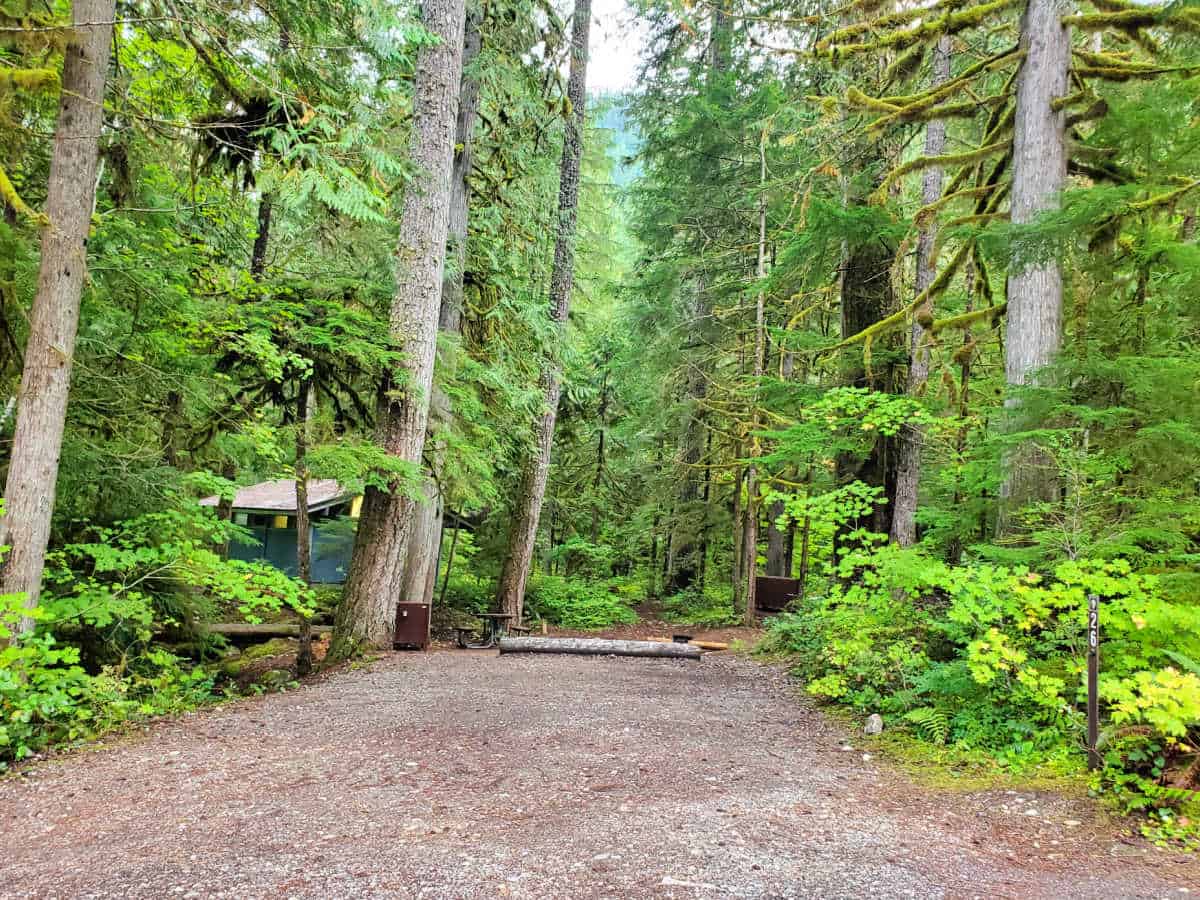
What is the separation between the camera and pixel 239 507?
66.1 ft

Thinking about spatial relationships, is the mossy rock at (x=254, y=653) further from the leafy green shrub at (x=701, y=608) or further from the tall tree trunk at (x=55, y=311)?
the leafy green shrub at (x=701, y=608)

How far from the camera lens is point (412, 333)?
322 inches

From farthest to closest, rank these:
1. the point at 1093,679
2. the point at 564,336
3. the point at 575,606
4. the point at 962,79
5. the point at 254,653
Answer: the point at 575,606, the point at 564,336, the point at 254,653, the point at 962,79, the point at 1093,679

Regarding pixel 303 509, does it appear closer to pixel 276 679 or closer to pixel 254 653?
pixel 276 679

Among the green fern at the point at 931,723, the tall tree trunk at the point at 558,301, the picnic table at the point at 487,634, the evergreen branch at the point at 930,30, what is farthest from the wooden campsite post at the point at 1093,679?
the tall tree trunk at the point at 558,301

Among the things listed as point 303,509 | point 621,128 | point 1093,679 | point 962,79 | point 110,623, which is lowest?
point 110,623

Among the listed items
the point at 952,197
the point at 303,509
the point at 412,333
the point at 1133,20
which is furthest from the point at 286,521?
the point at 1133,20

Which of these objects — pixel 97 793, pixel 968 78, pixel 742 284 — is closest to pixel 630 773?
pixel 97 793

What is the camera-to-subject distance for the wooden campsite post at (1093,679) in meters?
3.90

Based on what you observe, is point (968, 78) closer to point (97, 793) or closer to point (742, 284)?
point (742, 284)

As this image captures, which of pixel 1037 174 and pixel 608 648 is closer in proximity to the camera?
pixel 1037 174

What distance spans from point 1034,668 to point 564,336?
982 cm

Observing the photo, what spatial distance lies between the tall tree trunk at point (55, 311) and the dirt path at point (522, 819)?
183cm

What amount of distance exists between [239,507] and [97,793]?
18.3 metres
